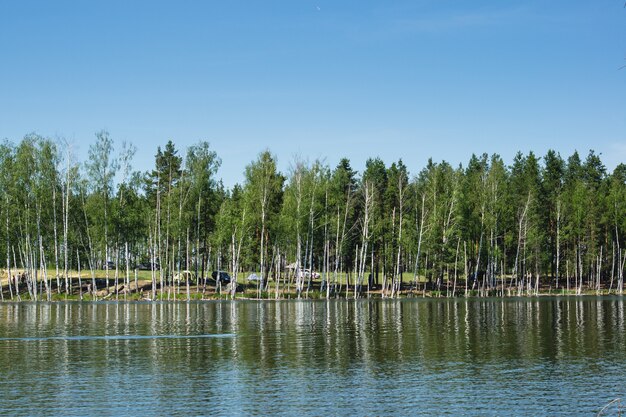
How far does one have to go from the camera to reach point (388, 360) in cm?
4259

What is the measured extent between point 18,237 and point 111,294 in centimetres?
1444

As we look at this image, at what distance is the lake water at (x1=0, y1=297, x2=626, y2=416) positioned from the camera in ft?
101

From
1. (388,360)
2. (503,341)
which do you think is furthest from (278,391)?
(503,341)

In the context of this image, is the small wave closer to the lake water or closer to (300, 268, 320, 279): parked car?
the lake water

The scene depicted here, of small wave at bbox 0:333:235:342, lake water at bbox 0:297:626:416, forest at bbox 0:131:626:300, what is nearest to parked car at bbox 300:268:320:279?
forest at bbox 0:131:626:300

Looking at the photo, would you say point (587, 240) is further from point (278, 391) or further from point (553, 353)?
point (278, 391)

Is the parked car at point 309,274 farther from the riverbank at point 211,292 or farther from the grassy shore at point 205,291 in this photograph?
the riverbank at point 211,292

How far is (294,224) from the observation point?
10112cm

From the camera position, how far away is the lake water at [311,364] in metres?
30.7

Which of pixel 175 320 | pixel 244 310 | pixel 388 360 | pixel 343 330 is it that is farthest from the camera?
pixel 244 310

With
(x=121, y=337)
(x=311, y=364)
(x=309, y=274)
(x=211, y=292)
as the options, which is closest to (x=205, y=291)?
(x=211, y=292)

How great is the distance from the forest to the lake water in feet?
84.2

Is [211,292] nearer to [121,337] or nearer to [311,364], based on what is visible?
[121,337]

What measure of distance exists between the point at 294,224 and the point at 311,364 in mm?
60260
